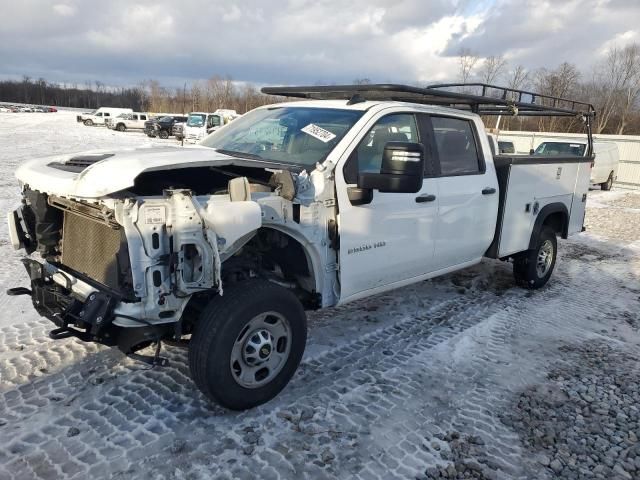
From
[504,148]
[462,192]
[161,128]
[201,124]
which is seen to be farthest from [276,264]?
[161,128]

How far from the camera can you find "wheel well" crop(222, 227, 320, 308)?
3.49m

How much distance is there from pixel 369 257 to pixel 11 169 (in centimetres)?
1339

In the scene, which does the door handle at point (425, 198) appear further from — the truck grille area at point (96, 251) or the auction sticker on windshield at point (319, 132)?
the truck grille area at point (96, 251)

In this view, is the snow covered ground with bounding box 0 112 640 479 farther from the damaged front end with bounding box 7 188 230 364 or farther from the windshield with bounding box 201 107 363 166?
the windshield with bounding box 201 107 363 166

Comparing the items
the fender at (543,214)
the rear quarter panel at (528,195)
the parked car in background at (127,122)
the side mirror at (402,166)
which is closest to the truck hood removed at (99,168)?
the side mirror at (402,166)

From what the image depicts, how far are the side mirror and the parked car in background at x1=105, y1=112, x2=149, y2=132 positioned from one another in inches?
1804

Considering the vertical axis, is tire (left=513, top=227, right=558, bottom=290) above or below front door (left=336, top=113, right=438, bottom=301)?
below

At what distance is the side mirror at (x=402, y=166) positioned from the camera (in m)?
3.31

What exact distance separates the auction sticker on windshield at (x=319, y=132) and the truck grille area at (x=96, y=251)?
5.48 ft

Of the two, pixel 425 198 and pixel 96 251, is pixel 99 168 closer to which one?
pixel 96 251

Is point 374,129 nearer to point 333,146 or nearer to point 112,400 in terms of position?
point 333,146

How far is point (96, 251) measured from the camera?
330 centimetres

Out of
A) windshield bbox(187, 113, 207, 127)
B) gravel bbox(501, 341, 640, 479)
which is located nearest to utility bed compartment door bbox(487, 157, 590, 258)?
gravel bbox(501, 341, 640, 479)

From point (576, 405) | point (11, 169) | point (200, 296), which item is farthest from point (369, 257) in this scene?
point (11, 169)
